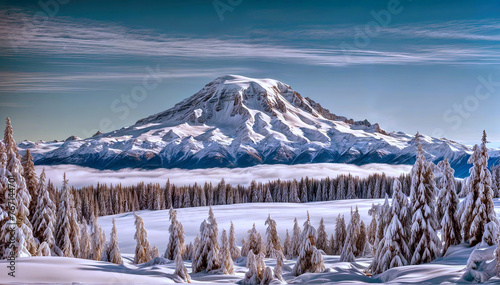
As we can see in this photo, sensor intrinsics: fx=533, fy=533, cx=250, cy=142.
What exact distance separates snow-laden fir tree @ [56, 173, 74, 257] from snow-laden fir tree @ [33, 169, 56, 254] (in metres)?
3.44

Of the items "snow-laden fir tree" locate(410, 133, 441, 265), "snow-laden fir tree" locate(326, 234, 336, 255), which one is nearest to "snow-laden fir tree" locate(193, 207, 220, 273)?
"snow-laden fir tree" locate(410, 133, 441, 265)

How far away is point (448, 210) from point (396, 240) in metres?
5.11

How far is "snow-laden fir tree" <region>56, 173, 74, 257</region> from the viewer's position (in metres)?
47.8

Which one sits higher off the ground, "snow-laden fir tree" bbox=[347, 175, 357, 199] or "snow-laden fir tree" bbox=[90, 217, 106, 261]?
"snow-laden fir tree" bbox=[347, 175, 357, 199]

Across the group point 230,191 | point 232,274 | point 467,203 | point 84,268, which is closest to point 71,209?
point 232,274

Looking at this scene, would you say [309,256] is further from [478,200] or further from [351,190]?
[351,190]

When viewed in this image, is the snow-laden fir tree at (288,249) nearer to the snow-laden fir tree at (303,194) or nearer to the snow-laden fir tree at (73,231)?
the snow-laden fir tree at (73,231)

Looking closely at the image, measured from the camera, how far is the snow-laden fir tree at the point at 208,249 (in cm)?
4491

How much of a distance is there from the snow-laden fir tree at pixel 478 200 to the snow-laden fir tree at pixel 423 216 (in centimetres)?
225

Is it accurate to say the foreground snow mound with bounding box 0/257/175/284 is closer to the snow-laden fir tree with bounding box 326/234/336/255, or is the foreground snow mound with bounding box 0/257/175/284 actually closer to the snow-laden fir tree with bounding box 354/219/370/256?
the snow-laden fir tree with bounding box 354/219/370/256

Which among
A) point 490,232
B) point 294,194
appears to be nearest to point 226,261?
point 490,232

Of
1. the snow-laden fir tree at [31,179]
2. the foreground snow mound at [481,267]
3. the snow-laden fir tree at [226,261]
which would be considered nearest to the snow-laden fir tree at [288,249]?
the snow-laden fir tree at [226,261]

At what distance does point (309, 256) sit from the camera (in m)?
43.2

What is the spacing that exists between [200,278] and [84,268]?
16772 millimetres
